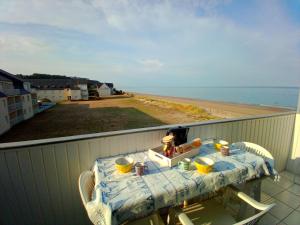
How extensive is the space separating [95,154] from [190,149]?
855 mm

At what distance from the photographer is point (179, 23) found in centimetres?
329

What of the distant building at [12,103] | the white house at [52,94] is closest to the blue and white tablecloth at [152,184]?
the distant building at [12,103]

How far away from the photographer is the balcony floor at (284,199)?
1.55 meters

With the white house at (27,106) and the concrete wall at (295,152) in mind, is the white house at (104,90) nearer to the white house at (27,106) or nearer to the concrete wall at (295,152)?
the white house at (27,106)

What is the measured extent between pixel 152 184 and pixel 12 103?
610 inches

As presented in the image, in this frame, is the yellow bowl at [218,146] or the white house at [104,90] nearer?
the yellow bowl at [218,146]

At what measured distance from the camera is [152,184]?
86 cm

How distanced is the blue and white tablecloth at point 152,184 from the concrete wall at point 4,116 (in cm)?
1290

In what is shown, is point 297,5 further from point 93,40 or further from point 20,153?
point 93,40

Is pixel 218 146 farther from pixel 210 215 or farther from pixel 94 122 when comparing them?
pixel 94 122

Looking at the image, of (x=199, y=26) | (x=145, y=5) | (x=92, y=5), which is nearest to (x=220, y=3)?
(x=199, y=26)

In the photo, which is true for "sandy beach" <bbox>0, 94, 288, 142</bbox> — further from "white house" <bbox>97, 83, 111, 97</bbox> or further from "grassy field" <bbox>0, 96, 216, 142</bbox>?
"white house" <bbox>97, 83, 111, 97</bbox>

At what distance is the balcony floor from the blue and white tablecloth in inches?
35.4

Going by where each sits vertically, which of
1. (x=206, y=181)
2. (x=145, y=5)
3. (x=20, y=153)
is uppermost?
(x=145, y=5)
